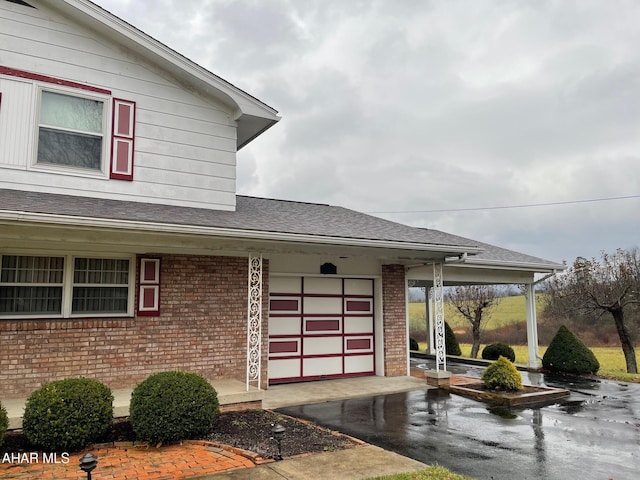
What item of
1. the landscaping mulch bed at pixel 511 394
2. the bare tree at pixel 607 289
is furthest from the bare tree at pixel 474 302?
the landscaping mulch bed at pixel 511 394

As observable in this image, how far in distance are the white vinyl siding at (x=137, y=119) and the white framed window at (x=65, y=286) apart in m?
1.25

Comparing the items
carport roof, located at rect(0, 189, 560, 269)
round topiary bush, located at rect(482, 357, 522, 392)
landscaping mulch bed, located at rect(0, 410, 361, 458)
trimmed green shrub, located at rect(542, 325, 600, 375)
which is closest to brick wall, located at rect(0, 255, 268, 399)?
carport roof, located at rect(0, 189, 560, 269)

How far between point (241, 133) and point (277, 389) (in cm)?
587

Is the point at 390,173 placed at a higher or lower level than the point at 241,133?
higher

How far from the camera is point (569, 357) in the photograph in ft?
42.9

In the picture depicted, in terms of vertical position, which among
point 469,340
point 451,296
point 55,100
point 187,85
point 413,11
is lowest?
point 469,340

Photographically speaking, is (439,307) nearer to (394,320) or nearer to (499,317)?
(394,320)

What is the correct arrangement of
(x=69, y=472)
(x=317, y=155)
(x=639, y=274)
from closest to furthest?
(x=69, y=472)
(x=639, y=274)
(x=317, y=155)

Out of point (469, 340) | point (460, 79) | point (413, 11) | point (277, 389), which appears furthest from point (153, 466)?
point (469, 340)

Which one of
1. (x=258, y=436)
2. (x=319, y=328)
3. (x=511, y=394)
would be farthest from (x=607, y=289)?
(x=258, y=436)

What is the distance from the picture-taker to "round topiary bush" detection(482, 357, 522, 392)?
372 inches

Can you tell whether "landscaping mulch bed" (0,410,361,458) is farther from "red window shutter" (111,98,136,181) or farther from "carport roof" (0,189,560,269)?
"red window shutter" (111,98,136,181)

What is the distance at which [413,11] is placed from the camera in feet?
43.7

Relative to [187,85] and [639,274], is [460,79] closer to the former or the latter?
[639,274]
